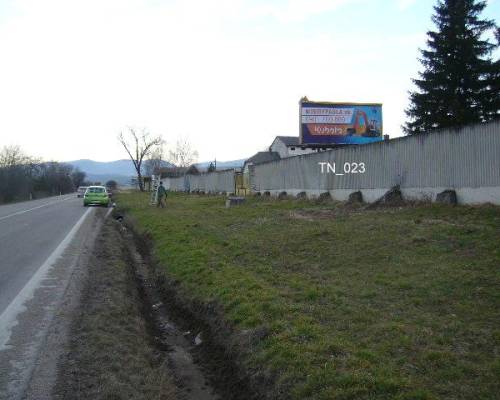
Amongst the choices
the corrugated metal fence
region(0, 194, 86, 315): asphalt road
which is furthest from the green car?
the corrugated metal fence

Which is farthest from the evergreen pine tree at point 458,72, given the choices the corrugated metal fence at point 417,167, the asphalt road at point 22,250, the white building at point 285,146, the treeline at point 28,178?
the treeline at point 28,178

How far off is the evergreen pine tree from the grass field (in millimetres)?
18728

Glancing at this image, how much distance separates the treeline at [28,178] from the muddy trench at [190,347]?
53611 millimetres

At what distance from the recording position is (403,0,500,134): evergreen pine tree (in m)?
29.4

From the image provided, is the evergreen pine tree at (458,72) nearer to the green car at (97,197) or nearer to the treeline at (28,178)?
the green car at (97,197)

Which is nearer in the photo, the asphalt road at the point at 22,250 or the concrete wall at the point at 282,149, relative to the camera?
the asphalt road at the point at 22,250

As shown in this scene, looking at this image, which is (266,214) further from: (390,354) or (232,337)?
(390,354)

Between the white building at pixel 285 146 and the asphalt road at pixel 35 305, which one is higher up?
the white building at pixel 285 146

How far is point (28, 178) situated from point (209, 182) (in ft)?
147

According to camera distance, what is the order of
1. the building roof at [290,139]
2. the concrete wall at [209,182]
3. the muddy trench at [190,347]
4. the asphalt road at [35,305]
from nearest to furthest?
the asphalt road at [35,305], the muddy trench at [190,347], the concrete wall at [209,182], the building roof at [290,139]

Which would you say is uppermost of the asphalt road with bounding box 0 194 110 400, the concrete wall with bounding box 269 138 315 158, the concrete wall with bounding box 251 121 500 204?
the concrete wall with bounding box 269 138 315 158

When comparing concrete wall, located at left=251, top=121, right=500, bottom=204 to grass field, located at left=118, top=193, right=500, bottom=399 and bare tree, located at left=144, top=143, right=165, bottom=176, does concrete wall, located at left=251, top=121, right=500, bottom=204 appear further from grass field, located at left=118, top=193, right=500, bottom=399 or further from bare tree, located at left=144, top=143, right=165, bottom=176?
bare tree, located at left=144, top=143, right=165, bottom=176

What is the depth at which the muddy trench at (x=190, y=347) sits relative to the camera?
17.5ft

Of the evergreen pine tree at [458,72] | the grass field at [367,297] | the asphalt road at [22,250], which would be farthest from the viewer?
the evergreen pine tree at [458,72]
